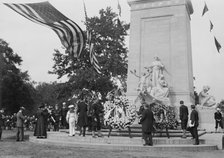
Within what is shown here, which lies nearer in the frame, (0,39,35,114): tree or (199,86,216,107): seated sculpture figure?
(199,86,216,107): seated sculpture figure

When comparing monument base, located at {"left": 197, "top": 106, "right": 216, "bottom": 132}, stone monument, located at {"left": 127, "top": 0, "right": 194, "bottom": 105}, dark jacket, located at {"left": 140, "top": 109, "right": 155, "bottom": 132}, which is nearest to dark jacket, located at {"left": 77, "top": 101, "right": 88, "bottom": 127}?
dark jacket, located at {"left": 140, "top": 109, "right": 155, "bottom": 132}

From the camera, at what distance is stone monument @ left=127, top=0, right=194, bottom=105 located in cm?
2075

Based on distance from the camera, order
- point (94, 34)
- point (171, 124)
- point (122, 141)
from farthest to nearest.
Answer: point (94, 34) → point (171, 124) → point (122, 141)

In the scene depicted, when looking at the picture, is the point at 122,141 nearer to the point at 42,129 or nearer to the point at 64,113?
the point at 42,129

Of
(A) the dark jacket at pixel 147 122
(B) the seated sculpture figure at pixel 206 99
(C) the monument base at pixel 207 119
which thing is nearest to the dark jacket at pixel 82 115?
(A) the dark jacket at pixel 147 122

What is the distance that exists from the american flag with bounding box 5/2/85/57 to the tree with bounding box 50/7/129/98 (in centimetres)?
1783

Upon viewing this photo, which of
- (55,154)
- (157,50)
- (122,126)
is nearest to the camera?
(55,154)

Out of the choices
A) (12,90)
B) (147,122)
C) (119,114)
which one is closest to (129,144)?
(147,122)

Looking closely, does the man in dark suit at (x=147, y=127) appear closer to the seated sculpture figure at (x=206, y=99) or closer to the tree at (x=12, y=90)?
the seated sculpture figure at (x=206, y=99)

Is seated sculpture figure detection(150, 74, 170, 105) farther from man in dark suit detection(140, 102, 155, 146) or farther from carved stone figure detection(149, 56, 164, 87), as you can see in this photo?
man in dark suit detection(140, 102, 155, 146)

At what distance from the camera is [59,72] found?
36938 mm

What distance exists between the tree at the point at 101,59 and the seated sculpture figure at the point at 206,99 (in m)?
13.2

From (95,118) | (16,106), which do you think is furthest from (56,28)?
(16,106)

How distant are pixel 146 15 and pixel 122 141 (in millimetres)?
13220
